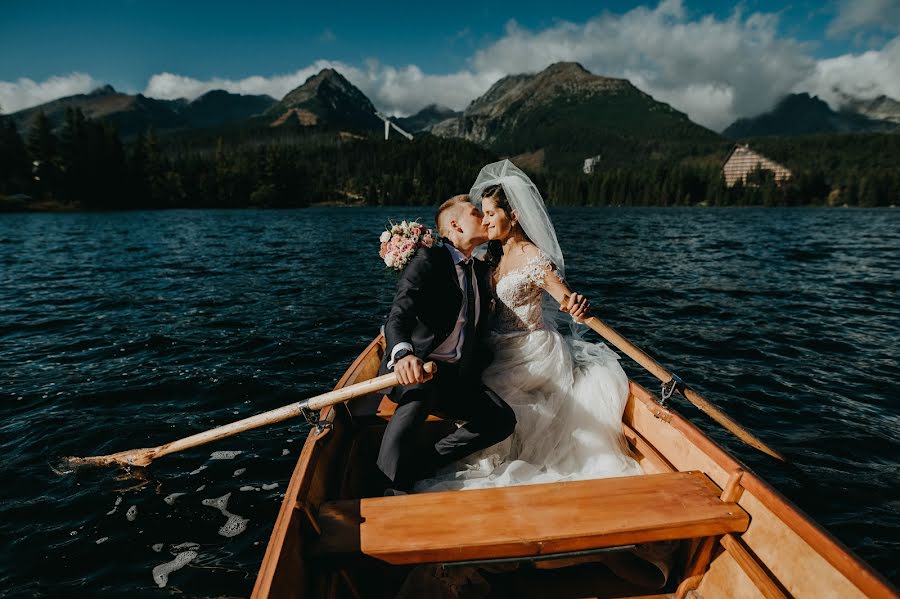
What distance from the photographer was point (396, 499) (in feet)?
12.1

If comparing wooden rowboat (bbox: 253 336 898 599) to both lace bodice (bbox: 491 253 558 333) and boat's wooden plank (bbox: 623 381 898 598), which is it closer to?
boat's wooden plank (bbox: 623 381 898 598)

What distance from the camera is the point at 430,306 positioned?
4.90m

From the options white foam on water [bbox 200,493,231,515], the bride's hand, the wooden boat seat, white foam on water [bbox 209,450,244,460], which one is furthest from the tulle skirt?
white foam on water [bbox 209,450,244,460]

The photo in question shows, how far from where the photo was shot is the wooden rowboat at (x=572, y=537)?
10.1 ft

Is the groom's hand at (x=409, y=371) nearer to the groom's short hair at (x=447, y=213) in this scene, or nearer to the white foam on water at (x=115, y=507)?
the groom's short hair at (x=447, y=213)

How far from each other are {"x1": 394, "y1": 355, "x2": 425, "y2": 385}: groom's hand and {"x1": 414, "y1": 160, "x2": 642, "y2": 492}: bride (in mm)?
1396

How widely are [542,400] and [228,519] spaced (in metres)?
4.23

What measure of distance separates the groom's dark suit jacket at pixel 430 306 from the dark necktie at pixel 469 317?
1.7 inches

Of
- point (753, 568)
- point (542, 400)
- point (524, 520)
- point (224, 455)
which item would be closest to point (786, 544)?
point (753, 568)

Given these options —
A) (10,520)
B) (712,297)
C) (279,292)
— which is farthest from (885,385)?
(279,292)

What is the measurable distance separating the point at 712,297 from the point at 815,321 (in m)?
3.70

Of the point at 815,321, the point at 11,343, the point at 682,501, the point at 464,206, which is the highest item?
the point at 464,206

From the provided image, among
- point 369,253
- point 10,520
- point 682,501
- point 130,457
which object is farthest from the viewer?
point 369,253

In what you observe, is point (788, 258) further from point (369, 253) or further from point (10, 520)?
point (10, 520)
